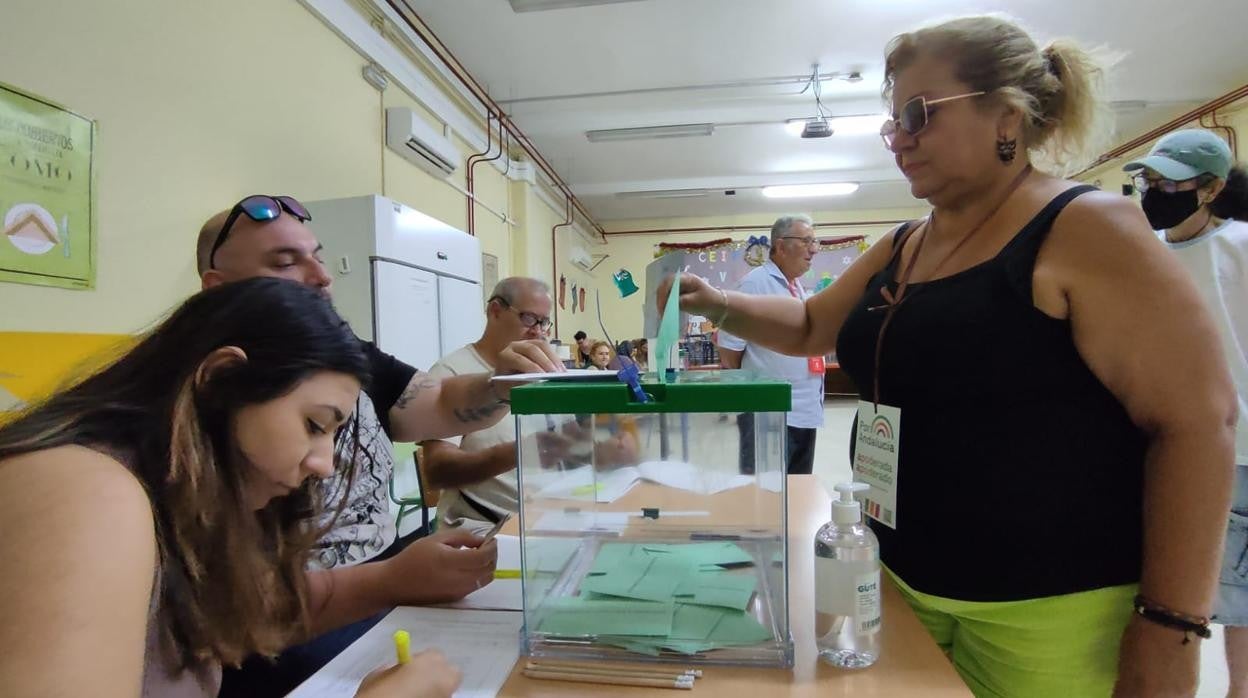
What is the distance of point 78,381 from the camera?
709mm

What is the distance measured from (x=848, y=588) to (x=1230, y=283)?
1634mm

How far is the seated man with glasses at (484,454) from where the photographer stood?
5.16ft

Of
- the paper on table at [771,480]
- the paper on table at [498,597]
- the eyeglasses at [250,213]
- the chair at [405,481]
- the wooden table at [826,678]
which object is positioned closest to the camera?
the wooden table at [826,678]

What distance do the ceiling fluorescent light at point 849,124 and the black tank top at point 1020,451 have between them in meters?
4.49

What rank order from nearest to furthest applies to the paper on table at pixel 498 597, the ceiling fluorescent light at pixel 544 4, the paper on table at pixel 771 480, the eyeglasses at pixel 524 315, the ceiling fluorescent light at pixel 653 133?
the paper on table at pixel 771 480
the paper on table at pixel 498 597
the eyeglasses at pixel 524 315
the ceiling fluorescent light at pixel 544 4
the ceiling fluorescent light at pixel 653 133

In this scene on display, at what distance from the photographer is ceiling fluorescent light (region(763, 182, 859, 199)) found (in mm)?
6984

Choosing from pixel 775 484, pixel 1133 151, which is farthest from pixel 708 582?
pixel 1133 151

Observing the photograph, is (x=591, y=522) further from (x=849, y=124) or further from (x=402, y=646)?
(x=849, y=124)

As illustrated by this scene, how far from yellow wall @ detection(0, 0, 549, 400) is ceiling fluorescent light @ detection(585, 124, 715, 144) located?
2631 millimetres

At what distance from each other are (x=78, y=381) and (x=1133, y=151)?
24.4ft

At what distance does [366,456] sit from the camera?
129 centimetres

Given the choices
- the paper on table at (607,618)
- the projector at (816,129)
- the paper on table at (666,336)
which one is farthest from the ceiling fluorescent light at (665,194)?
the paper on table at (607,618)

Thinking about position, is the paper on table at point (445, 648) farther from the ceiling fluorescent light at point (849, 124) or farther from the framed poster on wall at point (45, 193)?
the ceiling fluorescent light at point (849, 124)

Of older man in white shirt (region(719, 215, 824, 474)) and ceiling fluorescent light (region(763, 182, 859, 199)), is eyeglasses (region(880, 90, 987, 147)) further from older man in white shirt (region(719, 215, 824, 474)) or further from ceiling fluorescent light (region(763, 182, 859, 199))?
ceiling fluorescent light (region(763, 182, 859, 199))
